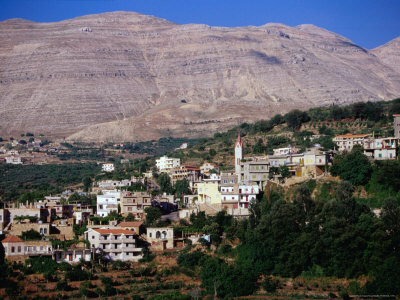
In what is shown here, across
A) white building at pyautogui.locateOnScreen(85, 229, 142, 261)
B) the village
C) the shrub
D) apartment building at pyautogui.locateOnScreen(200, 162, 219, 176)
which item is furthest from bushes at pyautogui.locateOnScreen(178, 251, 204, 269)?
apartment building at pyautogui.locateOnScreen(200, 162, 219, 176)

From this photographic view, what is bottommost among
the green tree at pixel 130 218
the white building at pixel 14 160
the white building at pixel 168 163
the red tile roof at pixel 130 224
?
the red tile roof at pixel 130 224

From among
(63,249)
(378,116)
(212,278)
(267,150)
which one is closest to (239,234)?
(212,278)

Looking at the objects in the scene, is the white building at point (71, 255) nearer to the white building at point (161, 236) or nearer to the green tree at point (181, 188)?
the white building at point (161, 236)

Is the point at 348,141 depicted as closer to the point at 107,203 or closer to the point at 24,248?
the point at 107,203

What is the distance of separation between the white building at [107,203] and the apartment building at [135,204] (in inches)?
42.2

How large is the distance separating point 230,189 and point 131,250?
430 inches

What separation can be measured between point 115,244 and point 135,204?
9.72 m

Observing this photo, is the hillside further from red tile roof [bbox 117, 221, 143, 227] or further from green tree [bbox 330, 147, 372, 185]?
red tile roof [bbox 117, 221, 143, 227]

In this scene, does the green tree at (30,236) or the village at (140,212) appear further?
the green tree at (30,236)

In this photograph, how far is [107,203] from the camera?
6656cm

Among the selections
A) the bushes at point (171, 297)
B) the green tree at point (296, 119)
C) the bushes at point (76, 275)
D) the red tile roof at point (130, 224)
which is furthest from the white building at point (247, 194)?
the green tree at point (296, 119)

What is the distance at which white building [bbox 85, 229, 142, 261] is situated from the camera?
54.3 m

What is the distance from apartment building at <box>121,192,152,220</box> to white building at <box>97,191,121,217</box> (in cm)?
107

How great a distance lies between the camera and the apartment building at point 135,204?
63.7 m
